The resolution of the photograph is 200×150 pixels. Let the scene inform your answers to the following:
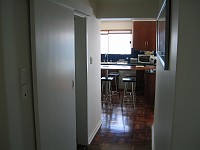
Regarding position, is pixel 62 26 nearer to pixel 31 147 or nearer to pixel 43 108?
pixel 43 108

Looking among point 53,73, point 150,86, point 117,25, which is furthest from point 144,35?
point 53,73

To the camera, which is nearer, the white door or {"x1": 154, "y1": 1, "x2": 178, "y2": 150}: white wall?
{"x1": 154, "y1": 1, "x2": 178, "y2": 150}: white wall

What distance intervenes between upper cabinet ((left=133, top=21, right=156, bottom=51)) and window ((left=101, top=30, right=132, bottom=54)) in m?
0.56

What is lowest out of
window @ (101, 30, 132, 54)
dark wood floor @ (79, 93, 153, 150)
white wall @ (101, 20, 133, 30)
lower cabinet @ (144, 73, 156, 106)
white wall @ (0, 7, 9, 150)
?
dark wood floor @ (79, 93, 153, 150)

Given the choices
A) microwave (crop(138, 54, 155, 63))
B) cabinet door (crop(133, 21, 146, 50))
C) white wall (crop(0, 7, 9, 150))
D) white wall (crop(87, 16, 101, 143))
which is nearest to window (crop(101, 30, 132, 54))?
cabinet door (crop(133, 21, 146, 50))

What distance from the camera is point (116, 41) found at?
7.71m

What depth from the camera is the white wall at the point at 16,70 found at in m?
1.53

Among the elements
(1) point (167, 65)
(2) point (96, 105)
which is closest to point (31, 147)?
(1) point (167, 65)

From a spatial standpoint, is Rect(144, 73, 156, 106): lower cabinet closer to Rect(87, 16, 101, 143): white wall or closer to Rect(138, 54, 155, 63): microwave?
Rect(138, 54, 155, 63): microwave

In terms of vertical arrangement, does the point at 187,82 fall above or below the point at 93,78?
above

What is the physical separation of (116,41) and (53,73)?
5773 millimetres

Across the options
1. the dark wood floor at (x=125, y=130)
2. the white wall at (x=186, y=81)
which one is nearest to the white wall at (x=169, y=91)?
the white wall at (x=186, y=81)

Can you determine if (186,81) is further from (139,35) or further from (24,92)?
(139,35)

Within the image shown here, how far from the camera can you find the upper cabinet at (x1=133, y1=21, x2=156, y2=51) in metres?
6.92
